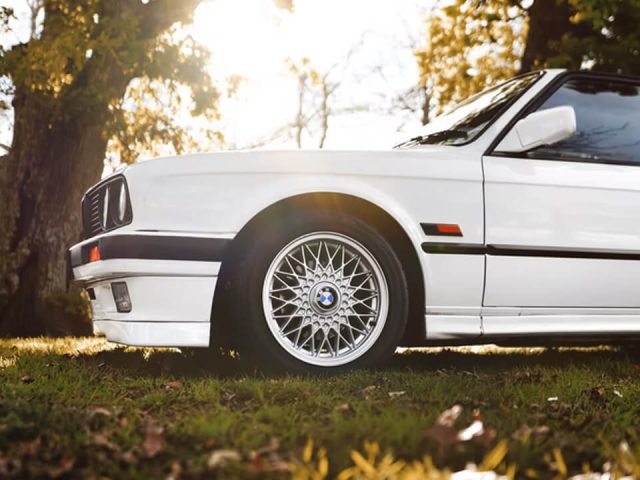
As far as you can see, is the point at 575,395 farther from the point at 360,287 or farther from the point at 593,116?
the point at 593,116

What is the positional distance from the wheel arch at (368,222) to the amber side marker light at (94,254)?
2.23ft

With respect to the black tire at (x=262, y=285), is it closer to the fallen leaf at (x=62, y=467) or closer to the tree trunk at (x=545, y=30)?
the fallen leaf at (x=62, y=467)

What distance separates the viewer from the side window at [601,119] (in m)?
4.72

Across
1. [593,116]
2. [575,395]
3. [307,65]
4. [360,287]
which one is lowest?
[575,395]

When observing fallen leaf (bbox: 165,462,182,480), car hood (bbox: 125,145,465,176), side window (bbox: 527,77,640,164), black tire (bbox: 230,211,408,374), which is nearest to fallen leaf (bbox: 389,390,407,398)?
black tire (bbox: 230,211,408,374)

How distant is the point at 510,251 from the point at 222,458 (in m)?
2.50

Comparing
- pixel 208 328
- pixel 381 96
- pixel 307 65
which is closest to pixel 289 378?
pixel 208 328

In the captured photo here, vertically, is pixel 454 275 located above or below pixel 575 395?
above

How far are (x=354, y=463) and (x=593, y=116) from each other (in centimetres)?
335

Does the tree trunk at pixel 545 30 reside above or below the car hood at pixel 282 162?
above

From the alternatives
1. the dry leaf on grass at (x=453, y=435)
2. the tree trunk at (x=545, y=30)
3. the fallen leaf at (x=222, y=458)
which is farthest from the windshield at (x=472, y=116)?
the tree trunk at (x=545, y=30)

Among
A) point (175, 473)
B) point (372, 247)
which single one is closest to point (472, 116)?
point (372, 247)

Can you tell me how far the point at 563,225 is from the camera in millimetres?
4414

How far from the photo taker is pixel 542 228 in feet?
14.3
